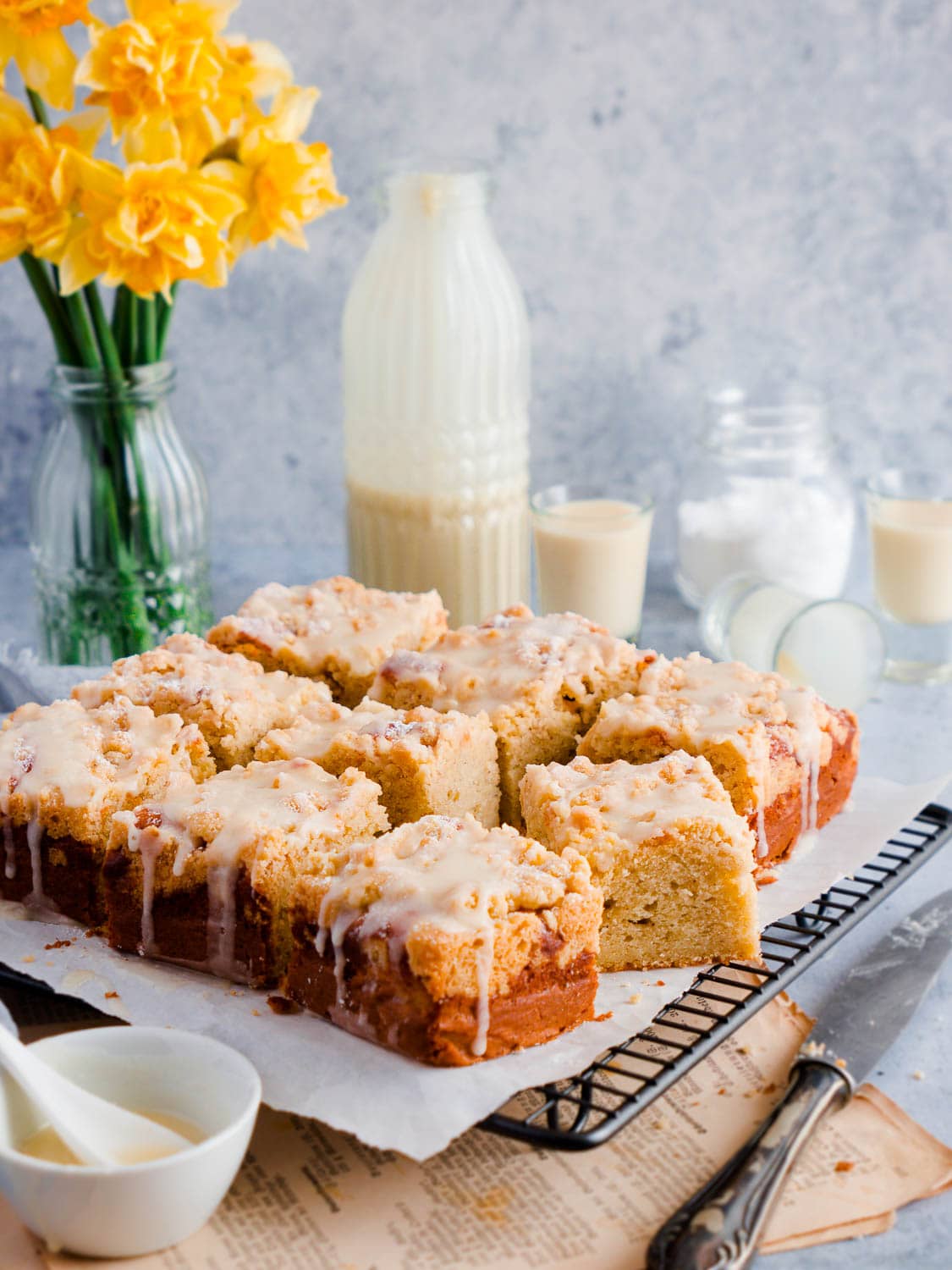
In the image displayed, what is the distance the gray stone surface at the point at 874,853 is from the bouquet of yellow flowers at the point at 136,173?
0.93m

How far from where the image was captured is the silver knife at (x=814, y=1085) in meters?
1.75

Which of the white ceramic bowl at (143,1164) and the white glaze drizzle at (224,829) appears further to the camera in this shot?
the white glaze drizzle at (224,829)

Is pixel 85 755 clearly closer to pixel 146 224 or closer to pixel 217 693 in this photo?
pixel 217 693

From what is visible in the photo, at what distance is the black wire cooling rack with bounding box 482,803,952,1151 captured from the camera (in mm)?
1883

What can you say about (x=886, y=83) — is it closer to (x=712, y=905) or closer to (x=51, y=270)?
(x=51, y=270)

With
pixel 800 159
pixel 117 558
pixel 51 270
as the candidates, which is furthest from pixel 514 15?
pixel 117 558

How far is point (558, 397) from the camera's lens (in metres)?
4.35

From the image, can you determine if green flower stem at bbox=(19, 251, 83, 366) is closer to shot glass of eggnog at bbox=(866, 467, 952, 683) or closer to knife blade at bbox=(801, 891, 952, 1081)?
shot glass of eggnog at bbox=(866, 467, 952, 683)

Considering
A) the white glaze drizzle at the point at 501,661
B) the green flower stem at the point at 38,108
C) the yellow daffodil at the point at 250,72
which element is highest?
the yellow daffodil at the point at 250,72

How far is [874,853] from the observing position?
2588 millimetres

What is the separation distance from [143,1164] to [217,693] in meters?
1.05

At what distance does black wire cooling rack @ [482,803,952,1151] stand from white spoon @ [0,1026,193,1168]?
1.32 ft

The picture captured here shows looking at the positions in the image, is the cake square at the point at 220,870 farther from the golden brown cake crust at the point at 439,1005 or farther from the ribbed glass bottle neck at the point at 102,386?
the ribbed glass bottle neck at the point at 102,386

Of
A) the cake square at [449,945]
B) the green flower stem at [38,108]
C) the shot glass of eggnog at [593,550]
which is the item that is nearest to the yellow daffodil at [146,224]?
the green flower stem at [38,108]
